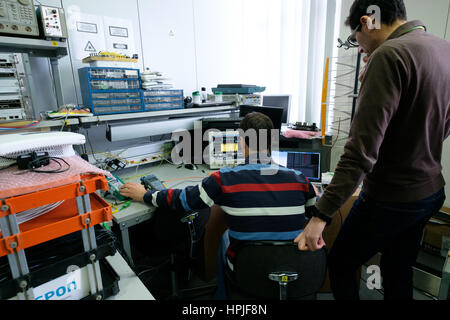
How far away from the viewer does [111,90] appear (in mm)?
1645

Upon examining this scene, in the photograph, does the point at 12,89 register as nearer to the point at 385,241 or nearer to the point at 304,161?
the point at 304,161

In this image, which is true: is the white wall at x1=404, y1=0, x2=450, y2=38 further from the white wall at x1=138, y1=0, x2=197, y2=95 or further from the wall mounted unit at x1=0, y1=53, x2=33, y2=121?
the wall mounted unit at x1=0, y1=53, x2=33, y2=121

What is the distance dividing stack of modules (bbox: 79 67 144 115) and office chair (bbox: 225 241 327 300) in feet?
4.16

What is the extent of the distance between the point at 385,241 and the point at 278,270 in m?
0.48

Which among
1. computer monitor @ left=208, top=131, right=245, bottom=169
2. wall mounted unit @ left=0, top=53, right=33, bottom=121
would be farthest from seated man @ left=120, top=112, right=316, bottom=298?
wall mounted unit @ left=0, top=53, right=33, bottom=121

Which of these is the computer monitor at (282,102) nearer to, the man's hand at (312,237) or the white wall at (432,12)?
the white wall at (432,12)

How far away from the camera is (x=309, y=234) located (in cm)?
93

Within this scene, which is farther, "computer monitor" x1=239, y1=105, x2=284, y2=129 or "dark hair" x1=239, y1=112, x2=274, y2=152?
"computer monitor" x1=239, y1=105, x2=284, y2=129

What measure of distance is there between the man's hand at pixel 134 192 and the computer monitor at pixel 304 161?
89 cm

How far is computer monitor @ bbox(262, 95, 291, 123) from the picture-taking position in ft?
8.49

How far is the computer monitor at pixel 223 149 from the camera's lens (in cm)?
198

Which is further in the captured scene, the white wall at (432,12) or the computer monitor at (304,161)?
the white wall at (432,12)

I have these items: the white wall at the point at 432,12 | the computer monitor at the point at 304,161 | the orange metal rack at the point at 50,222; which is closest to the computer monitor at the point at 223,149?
the computer monitor at the point at 304,161
